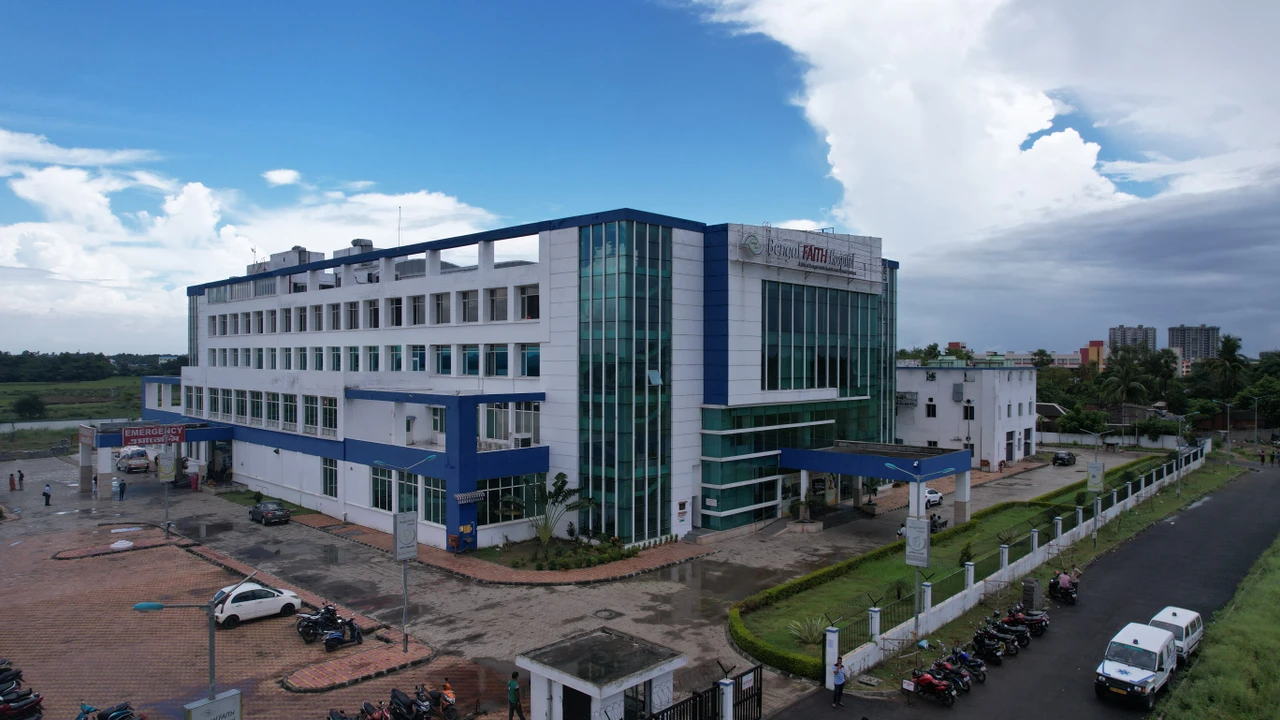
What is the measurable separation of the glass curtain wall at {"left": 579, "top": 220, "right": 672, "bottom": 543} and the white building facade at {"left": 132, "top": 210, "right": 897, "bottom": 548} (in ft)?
0.24

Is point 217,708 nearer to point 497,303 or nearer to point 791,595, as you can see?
point 791,595

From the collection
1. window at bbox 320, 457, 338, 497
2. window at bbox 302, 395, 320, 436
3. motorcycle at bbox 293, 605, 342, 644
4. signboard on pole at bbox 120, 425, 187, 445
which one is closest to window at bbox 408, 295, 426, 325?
window at bbox 302, 395, 320, 436

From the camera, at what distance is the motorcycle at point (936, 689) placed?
736 inches

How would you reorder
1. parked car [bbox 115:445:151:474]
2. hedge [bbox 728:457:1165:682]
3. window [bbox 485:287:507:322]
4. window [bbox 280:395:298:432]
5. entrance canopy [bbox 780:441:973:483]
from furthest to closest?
1. parked car [bbox 115:445:151:474]
2. window [bbox 280:395:298:432]
3. window [bbox 485:287:507:322]
4. entrance canopy [bbox 780:441:973:483]
5. hedge [bbox 728:457:1165:682]

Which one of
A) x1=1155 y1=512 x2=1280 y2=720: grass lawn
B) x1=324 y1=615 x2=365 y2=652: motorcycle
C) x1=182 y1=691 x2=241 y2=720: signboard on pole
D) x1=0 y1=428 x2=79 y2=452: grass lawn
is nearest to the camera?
x1=182 y1=691 x2=241 y2=720: signboard on pole

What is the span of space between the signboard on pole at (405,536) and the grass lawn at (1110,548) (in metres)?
14.2

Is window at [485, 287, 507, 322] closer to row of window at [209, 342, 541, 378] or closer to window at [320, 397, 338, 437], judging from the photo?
row of window at [209, 342, 541, 378]

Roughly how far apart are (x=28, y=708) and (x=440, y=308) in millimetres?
27407

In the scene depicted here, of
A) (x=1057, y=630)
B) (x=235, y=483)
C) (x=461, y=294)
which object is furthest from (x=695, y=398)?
(x=235, y=483)

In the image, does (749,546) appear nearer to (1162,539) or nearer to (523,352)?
(523,352)

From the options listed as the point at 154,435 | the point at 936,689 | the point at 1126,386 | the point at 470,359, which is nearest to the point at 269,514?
the point at 470,359

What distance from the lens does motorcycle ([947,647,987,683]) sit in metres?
20.1

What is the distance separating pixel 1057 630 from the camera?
2427cm

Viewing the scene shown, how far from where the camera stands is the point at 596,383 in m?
33.8
